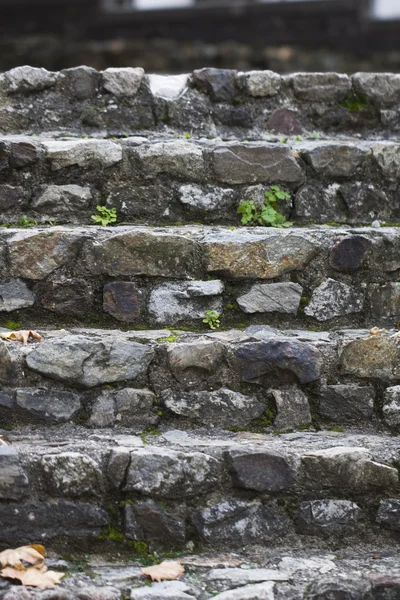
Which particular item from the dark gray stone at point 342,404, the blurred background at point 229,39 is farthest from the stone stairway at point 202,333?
the blurred background at point 229,39

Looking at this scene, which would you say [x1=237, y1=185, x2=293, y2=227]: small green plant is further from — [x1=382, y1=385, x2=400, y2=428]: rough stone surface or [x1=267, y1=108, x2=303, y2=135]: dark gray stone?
[x1=382, y1=385, x2=400, y2=428]: rough stone surface

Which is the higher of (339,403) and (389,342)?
(389,342)

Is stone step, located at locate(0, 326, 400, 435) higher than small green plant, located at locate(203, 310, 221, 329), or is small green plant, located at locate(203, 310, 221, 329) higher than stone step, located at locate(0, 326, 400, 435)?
small green plant, located at locate(203, 310, 221, 329)

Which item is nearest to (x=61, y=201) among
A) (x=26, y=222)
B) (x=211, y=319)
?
(x=26, y=222)

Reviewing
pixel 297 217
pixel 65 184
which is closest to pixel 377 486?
pixel 297 217

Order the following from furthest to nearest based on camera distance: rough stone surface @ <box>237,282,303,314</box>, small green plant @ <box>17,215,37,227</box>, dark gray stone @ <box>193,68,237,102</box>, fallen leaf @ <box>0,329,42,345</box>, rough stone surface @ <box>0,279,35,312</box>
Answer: dark gray stone @ <box>193,68,237,102</box> → small green plant @ <box>17,215,37,227</box> → rough stone surface @ <box>237,282,303,314</box> → rough stone surface @ <box>0,279,35,312</box> → fallen leaf @ <box>0,329,42,345</box>

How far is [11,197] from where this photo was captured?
3119 mm

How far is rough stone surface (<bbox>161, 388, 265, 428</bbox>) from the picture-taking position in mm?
2660

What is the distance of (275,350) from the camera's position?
2703mm

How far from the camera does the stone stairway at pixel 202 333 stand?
7.61ft

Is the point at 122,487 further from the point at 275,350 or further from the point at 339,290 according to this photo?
the point at 339,290

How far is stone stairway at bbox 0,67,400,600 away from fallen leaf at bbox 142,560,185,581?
0.15 ft

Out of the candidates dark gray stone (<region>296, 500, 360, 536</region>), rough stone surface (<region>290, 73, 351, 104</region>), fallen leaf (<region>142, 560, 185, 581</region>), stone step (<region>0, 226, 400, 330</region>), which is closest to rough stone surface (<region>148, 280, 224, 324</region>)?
stone step (<region>0, 226, 400, 330</region>)

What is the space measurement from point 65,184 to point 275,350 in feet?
3.67
